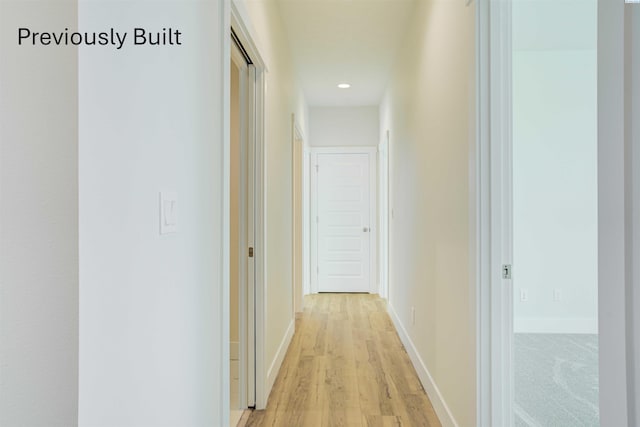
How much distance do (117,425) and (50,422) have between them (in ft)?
0.70

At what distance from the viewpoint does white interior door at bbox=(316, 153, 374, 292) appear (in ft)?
19.0

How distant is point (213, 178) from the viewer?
1398 millimetres

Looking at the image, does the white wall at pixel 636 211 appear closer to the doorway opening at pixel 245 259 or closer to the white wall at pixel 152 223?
the white wall at pixel 152 223

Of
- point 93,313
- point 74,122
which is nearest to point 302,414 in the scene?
point 93,313

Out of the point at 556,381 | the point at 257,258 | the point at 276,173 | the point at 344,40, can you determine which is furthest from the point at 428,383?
the point at 344,40

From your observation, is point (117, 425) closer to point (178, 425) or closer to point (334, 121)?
point (178, 425)

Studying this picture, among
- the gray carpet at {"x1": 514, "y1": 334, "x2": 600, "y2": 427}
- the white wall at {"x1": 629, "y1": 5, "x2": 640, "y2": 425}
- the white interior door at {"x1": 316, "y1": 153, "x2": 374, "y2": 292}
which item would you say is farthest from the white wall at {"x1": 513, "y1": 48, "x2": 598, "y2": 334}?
the white wall at {"x1": 629, "y1": 5, "x2": 640, "y2": 425}

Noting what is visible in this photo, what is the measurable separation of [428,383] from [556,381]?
93 cm

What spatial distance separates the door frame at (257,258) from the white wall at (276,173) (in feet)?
0.26

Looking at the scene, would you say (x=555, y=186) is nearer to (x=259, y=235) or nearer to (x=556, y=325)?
(x=556, y=325)

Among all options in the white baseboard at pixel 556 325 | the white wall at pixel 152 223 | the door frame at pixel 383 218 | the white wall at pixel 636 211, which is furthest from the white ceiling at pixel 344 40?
the white baseboard at pixel 556 325

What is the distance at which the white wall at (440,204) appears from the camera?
170cm

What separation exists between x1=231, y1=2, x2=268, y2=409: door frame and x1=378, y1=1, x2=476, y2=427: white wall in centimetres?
102

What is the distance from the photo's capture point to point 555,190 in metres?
3.85
